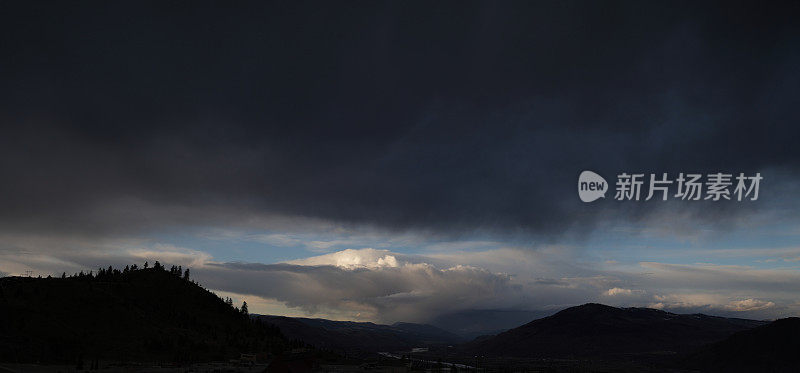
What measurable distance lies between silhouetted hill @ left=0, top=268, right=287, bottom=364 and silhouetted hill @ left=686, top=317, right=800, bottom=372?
460ft

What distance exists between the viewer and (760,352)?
16088 cm

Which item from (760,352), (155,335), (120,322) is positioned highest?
(120,322)

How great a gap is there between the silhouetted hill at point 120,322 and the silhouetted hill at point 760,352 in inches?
5525

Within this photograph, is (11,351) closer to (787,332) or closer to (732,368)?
(732,368)

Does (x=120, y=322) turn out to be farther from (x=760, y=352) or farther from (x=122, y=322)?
(x=760, y=352)

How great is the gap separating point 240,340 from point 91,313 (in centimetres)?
3666

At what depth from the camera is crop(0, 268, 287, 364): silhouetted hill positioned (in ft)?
297

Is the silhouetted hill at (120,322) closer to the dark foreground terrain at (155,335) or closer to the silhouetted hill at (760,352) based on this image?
the dark foreground terrain at (155,335)

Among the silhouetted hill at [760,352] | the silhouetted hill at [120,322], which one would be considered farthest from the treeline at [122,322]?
the silhouetted hill at [760,352]

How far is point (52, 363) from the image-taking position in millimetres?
82125

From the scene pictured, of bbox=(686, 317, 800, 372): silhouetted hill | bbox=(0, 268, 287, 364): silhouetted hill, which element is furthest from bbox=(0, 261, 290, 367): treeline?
bbox=(686, 317, 800, 372): silhouetted hill

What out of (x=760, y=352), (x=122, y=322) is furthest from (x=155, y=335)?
(x=760, y=352)

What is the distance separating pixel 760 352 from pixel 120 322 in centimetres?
18049

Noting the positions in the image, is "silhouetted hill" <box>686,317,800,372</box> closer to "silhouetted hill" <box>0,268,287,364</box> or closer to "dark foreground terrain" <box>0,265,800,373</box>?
"dark foreground terrain" <box>0,265,800,373</box>
